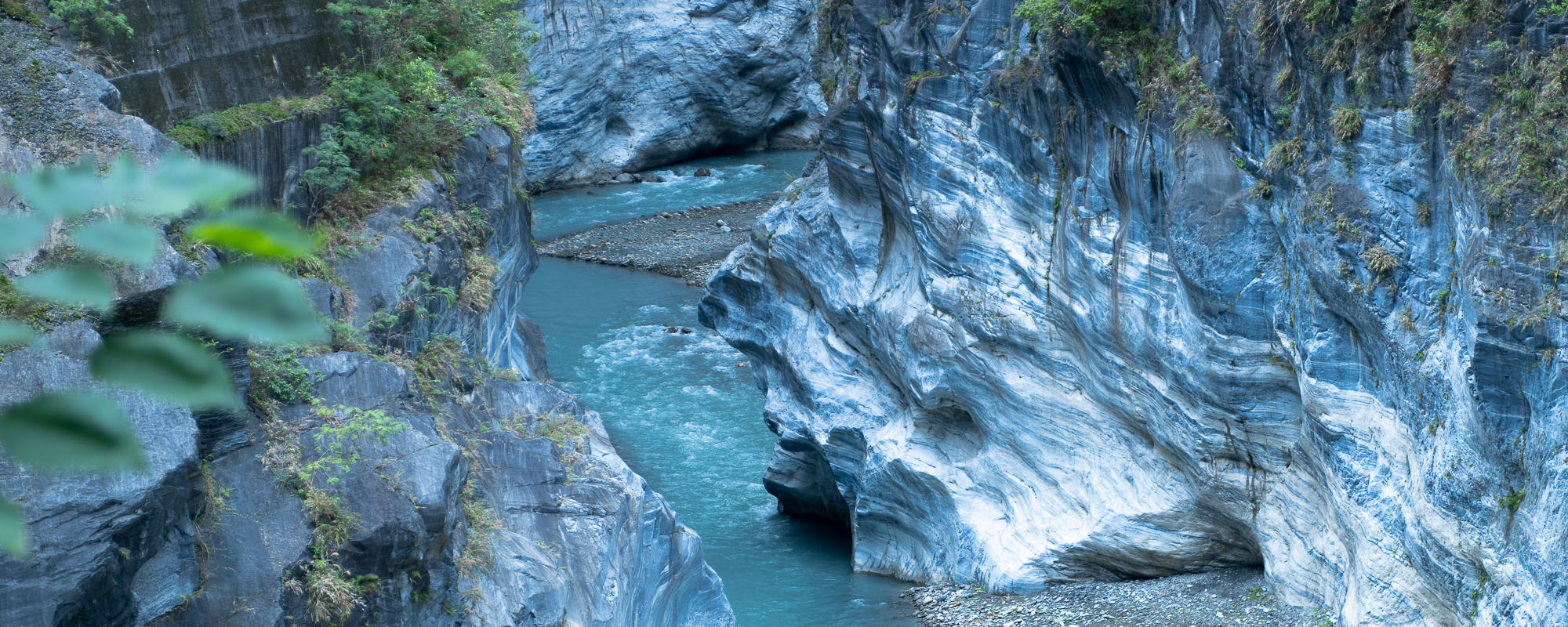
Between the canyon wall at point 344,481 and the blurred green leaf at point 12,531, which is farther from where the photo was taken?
the canyon wall at point 344,481

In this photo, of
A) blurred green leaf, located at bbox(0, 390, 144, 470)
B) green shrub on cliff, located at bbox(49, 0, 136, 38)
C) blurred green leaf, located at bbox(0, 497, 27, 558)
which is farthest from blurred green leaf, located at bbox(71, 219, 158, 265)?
green shrub on cliff, located at bbox(49, 0, 136, 38)

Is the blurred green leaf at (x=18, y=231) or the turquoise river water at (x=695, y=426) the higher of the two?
the blurred green leaf at (x=18, y=231)

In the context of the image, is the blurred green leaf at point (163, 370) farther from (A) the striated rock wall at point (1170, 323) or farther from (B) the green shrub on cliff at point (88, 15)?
(B) the green shrub on cliff at point (88, 15)

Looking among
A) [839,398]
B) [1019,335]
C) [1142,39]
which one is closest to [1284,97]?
[1142,39]

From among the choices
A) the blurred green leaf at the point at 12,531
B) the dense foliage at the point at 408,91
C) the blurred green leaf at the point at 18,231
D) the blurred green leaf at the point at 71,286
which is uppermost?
the dense foliage at the point at 408,91

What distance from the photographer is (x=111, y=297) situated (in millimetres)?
1494

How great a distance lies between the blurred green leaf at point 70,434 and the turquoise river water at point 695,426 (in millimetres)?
13254

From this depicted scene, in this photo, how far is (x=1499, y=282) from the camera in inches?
303

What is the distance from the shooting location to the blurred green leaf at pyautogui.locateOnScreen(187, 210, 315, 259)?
4.77ft

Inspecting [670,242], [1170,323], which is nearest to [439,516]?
[1170,323]

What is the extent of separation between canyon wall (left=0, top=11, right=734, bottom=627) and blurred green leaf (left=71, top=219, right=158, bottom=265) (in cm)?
476

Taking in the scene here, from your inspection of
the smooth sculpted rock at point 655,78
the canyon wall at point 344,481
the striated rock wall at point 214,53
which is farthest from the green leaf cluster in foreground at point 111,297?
the smooth sculpted rock at point 655,78

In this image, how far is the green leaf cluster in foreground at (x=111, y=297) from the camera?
143 centimetres

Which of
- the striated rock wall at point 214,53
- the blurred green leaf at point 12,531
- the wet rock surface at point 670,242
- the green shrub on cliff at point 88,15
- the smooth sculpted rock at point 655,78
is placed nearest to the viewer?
the blurred green leaf at point 12,531
